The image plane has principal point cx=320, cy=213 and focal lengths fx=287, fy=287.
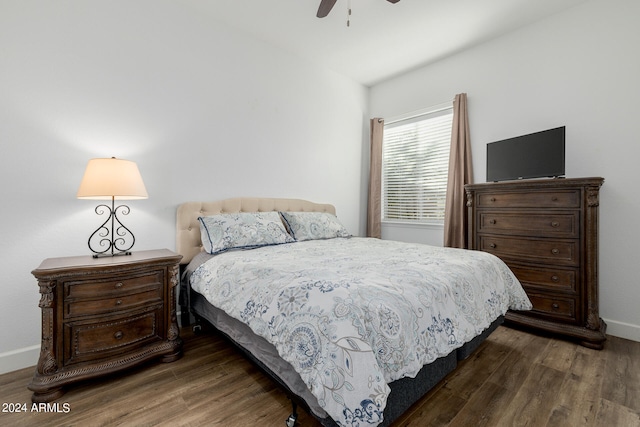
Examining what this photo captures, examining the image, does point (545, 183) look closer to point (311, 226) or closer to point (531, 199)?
point (531, 199)

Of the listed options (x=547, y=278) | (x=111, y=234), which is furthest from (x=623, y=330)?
(x=111, y=234)

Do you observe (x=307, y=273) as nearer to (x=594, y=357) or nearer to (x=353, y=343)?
(x=353, y=343)

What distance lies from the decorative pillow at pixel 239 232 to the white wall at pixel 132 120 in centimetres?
41

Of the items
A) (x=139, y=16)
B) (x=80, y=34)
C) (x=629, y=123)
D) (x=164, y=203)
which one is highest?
(x=139, y=16)

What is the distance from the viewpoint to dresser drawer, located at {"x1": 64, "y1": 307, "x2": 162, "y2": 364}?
5.36 feet

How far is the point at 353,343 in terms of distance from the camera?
993mm

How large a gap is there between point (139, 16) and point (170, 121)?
2.75 feet

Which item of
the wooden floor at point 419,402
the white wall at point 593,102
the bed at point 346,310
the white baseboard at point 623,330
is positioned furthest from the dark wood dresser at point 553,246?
the bed at point 346,310

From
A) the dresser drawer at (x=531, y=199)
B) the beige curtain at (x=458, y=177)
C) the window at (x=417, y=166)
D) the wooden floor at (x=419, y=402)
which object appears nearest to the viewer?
the wooden floor at (x=419, y=402)

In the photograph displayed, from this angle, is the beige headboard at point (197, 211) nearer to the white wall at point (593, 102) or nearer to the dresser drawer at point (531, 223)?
the dresser drawer at point (531, 223)

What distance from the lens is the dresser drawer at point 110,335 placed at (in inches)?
64.4

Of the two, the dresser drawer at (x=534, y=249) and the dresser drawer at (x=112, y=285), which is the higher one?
the dresser drawer at (x=534, y=249)

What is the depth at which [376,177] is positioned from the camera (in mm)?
4141

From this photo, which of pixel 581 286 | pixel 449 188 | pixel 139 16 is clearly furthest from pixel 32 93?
pixel 581 286
